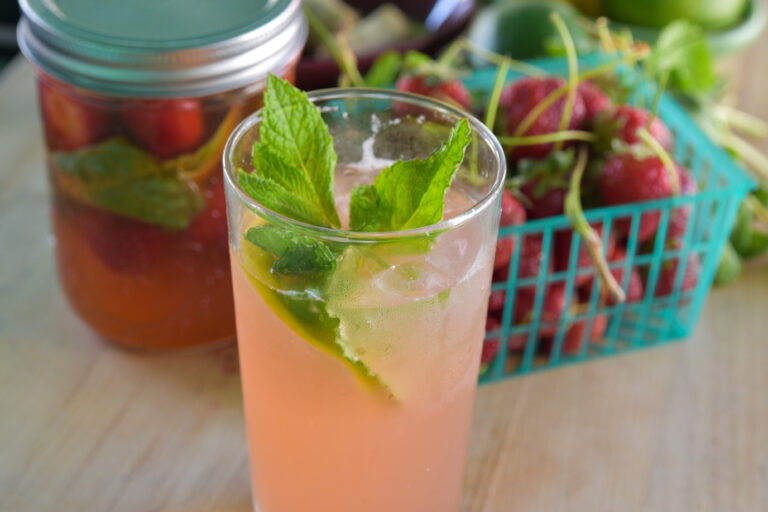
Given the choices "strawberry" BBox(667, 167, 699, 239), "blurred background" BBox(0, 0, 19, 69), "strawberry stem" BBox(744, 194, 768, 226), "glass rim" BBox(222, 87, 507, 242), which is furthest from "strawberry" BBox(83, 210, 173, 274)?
"blurred background" BBox(0, 0, 19, 69)

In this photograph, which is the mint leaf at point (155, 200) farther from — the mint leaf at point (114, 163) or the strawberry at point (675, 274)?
the strawberry at point (675, 274)

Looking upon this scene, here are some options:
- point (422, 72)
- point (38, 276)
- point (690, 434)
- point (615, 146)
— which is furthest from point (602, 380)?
point (38, 276)

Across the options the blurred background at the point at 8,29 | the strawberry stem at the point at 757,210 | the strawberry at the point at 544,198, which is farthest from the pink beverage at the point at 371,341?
the blurred background at the point at 8,29

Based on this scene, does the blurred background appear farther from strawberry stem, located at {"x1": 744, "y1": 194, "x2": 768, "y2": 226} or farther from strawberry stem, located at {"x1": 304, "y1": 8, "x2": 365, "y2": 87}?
strawberry stem, located at {"x1": 744, "y1": 194, "x2": 768, "y2": 226}

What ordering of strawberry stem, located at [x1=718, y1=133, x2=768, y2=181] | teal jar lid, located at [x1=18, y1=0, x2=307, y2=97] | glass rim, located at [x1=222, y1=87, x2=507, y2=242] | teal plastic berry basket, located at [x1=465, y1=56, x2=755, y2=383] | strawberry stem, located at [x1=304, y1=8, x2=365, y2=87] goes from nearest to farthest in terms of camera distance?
glass rim, located at [x1=222, y1=87, x2=507, y2=242] → teal jar lid, located at [x1=18, y1=0, x2=307, y2=97] → teal plastic berry basket, located at [x1=465, y1=56, x2=755, y2=383] → strawberry stem, located at [x1=304, y1=8, x2=365, y2=87] → strawberry stem, located at [x1=718, y1=133, x2=768, y2=181]

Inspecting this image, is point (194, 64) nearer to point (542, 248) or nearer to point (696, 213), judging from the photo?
point (542, 248)

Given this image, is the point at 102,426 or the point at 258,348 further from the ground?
the point at 258,348
